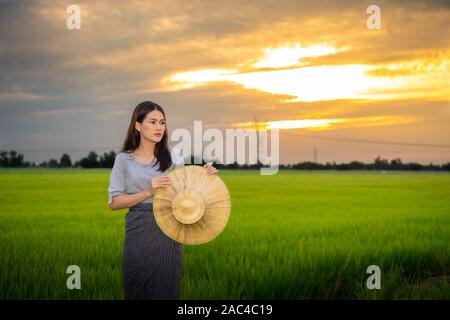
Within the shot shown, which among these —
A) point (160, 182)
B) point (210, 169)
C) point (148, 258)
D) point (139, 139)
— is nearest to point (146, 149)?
point (139, 139)

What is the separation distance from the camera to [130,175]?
3.31m

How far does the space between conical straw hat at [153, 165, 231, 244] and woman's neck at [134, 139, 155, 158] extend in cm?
24

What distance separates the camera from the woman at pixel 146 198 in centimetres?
329

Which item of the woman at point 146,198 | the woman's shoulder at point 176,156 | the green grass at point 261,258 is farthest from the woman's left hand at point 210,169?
the green grass at point 261,258

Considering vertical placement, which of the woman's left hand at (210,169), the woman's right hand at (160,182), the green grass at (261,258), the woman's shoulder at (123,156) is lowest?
the green grass at (261,258)

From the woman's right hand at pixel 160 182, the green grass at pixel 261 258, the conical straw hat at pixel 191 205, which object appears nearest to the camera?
the woman's right hand at pixel 160 182

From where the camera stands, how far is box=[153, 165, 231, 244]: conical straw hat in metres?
3.26

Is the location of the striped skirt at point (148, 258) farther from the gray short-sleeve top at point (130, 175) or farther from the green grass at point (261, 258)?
the green grass at point (261, 258)

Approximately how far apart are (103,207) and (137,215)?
8.96m

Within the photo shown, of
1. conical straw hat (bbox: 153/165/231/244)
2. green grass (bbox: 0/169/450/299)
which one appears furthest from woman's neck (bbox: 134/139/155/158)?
green grass (bbox: 0/169/450/299)

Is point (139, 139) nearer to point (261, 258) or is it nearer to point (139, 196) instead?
point (139, 196)

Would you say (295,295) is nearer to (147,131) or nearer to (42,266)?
(147,131)

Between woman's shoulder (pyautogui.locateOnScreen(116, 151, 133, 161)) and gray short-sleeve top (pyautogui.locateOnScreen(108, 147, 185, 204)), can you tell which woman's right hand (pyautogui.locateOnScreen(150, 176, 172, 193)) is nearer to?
gray short-sleeve top (pyautogui.locateOnScreen(108, 147, 185, 204))

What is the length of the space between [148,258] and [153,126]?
87cm
